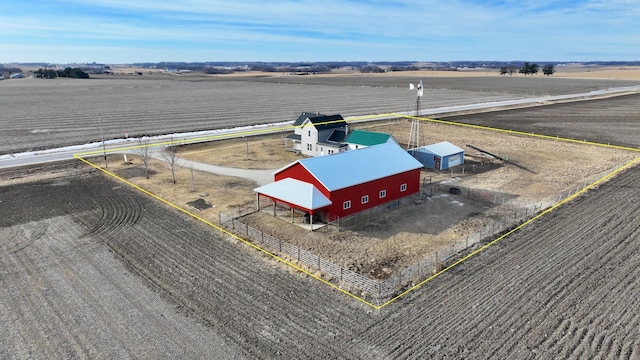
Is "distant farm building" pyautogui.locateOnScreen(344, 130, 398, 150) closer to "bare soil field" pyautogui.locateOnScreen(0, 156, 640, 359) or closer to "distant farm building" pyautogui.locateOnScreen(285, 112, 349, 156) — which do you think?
"distant farm building" pyautogui.locateOnScreen(285, 112, 349, 156)

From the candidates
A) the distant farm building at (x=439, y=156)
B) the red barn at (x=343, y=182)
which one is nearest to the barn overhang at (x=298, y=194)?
the red barn at (x=343, y=182)

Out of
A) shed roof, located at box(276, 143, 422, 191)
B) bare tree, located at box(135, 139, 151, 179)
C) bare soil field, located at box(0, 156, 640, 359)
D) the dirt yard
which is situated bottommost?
Result: bare soil field, located at box(0, 156, 640, 359)

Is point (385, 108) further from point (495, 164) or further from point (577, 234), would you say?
point (577, 234)

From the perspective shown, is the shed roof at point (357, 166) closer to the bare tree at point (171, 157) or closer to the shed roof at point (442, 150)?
the shed roof at point (442, 150)

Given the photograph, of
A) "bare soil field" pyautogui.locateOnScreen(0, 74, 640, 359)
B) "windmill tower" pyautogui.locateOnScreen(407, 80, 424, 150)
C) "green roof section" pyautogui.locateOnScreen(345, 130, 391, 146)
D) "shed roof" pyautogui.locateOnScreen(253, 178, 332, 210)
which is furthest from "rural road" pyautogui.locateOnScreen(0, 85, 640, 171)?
"bare soil field" pyautogui.locateOnScreen(0, 74, 640, 359)

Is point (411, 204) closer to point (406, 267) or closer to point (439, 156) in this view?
point (406, 267)

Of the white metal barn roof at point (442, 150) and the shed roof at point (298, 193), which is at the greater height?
the white metal barn roof at point (442, 150)

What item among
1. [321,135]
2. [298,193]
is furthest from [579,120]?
[298,193]
